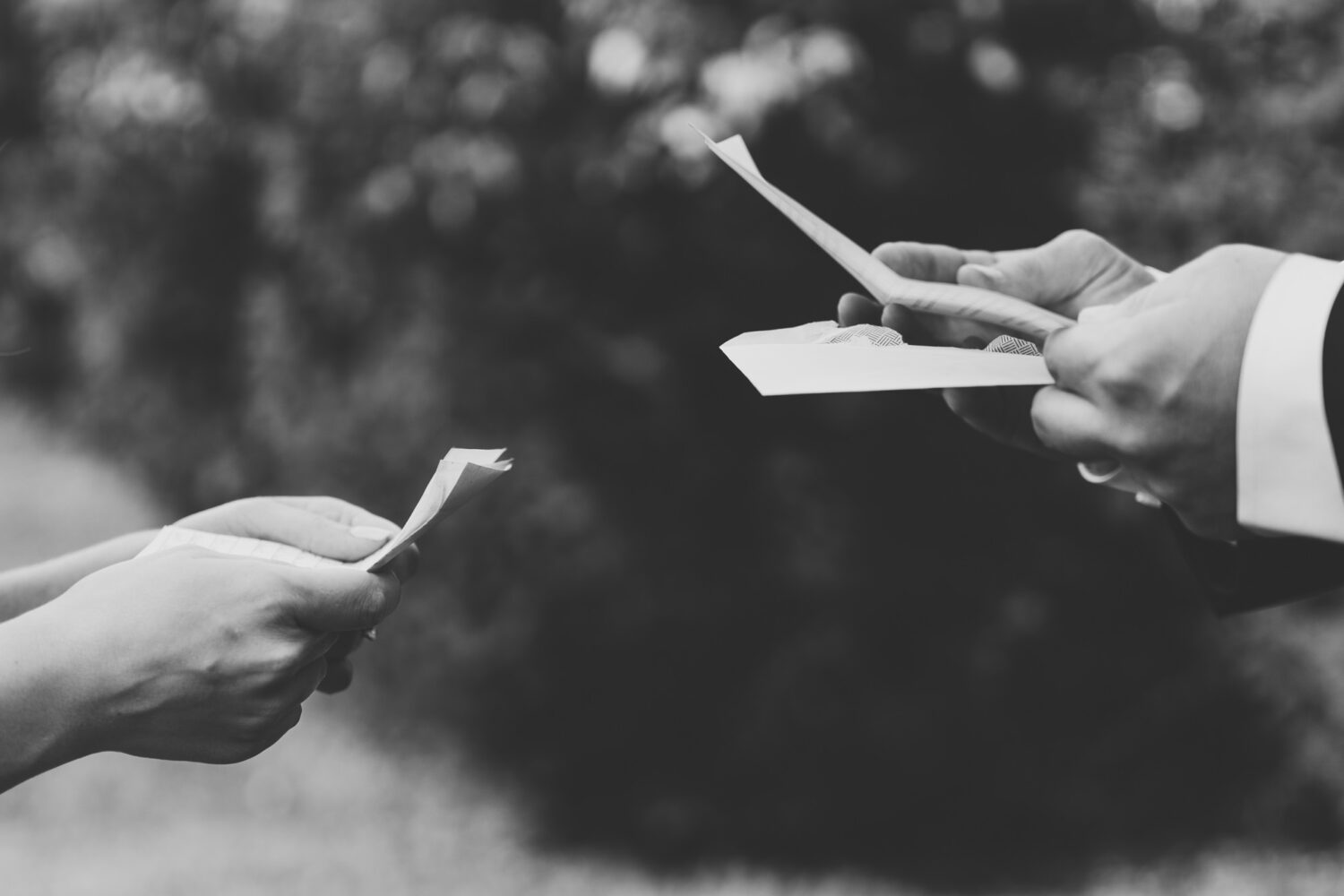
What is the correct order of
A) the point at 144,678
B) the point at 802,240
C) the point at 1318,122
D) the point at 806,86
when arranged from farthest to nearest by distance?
the point at 802,240, the point at 1318,122, the point at 806,86, the point at 144,678

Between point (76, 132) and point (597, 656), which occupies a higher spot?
point (76, 132)

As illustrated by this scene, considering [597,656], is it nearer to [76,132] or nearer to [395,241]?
[395,241]

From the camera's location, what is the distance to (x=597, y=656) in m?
4.30

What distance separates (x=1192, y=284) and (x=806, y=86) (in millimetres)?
2087

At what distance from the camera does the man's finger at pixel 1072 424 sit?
140cm

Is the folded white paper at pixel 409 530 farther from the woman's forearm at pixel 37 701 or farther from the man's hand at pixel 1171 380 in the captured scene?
the man's hand at pixel 1171 380

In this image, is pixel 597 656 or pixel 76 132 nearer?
pixel 597 656

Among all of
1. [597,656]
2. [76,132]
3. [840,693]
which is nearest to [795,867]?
[840,693]

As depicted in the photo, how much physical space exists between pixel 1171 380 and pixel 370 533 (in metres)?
0.99

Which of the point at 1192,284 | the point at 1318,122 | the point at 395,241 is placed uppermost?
the point at 395,241

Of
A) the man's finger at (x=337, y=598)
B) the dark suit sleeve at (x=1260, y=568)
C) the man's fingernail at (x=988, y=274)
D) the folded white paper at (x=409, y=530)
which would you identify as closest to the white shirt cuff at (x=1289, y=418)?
the dark suit sleeve at (x=1260, y=568)

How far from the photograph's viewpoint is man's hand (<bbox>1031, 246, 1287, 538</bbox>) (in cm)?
135

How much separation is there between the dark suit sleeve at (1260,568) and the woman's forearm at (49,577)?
1.48 m

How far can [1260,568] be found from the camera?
1.69 m
